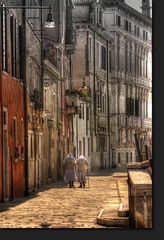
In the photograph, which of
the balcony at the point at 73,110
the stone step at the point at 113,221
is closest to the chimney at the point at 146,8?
the balcony at the point at 73,110

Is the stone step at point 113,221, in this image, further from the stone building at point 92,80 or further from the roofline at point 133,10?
the roofline at point 133,10

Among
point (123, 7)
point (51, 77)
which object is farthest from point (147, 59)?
point (51, 77)

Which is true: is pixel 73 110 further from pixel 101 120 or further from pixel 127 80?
pixel 127 80

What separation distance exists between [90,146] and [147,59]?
5.09 ft

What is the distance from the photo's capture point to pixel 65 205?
13375mm

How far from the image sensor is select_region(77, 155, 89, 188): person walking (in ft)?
45.3

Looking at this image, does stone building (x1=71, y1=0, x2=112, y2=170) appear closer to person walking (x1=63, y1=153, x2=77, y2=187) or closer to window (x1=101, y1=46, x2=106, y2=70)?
window (x1=101, y1=46, x2=106, y2=70)

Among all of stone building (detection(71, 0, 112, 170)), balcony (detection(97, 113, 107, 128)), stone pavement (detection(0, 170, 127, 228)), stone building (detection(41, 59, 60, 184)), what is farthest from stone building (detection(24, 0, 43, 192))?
balcony (detection(97, 113, 107, 128))

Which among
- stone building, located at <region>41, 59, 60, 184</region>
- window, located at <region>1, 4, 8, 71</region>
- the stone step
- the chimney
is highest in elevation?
the chimney

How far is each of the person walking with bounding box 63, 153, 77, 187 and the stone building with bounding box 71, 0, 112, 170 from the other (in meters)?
0.12

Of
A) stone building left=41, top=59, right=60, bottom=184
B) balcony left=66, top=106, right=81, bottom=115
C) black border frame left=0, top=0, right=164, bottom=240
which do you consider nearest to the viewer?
black border frame left=0, top=0, right=164, bottom=240

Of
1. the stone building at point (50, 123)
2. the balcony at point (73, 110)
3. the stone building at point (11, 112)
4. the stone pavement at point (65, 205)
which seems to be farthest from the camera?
the stone building at point (50, 123)

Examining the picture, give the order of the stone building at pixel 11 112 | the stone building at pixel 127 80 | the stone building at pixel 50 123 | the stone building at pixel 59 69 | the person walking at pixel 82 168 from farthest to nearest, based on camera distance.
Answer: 1. the stone building at pixel 50 123
2. the stone building at pixel 11 112
3. the stone building at pixel 59 69
4. the person walking at pixel 82 168
5. the stone building at pixel 127 80

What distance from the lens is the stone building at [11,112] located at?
14102 mm
